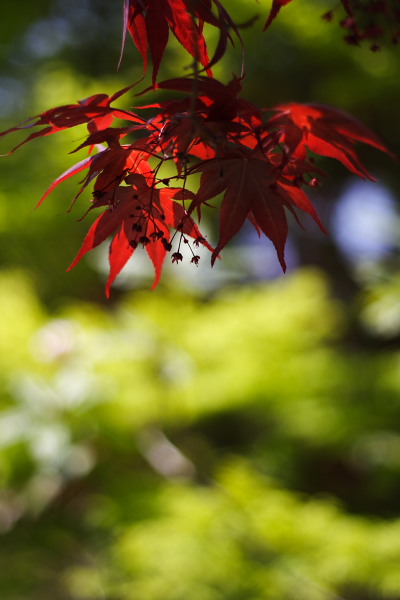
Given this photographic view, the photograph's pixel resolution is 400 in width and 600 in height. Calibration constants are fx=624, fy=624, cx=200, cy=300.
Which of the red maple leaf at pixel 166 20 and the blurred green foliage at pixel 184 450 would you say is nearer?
the red maple leaf at pixel 166 20

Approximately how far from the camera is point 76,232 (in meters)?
1.68

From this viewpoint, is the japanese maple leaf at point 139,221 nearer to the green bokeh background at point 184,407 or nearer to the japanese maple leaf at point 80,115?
the japanese maple leaf at point 80,115

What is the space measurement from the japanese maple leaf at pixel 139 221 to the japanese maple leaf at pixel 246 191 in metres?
0.03

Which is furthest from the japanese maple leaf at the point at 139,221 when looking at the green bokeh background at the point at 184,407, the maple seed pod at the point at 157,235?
the green bokeh background at the point at 184,407

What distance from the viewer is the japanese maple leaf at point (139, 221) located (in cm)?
41

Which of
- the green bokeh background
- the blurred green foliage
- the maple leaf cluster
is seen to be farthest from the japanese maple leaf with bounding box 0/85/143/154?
the blurred green foliage

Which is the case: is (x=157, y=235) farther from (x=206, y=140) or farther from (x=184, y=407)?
(x=184, y=407)

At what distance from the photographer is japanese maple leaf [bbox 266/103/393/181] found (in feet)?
1.23

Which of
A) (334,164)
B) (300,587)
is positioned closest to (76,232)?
(300,587)

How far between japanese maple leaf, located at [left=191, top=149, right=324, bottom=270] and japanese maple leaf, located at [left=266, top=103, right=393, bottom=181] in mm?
21

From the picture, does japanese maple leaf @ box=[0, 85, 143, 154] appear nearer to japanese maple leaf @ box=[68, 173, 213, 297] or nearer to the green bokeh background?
japanese maple leaf @ box=[68, 173, 213, 297]

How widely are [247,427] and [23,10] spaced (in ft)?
5.21

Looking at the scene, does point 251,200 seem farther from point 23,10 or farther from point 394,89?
point 23,10

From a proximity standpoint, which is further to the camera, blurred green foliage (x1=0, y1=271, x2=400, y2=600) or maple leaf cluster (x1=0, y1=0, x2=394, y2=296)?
blurred green foliage (x1=0, y1=271, x2=400, y2=600)
